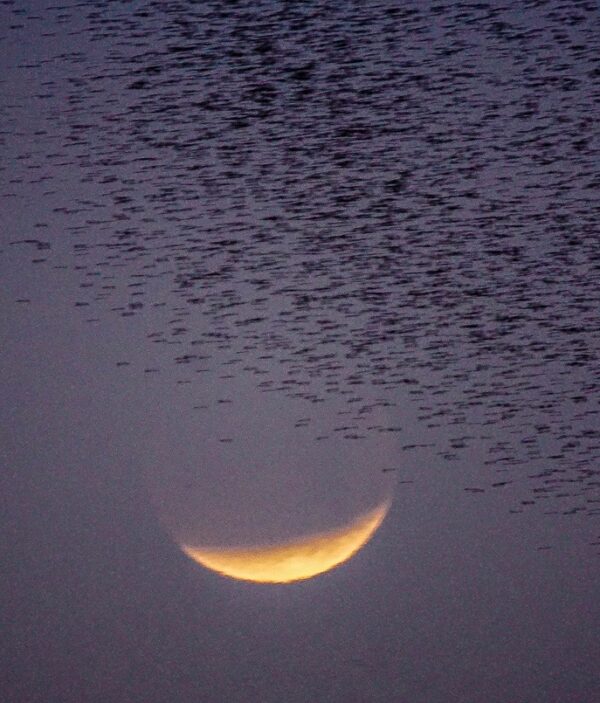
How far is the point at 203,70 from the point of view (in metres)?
7.99

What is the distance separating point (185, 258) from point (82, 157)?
97 centimetres

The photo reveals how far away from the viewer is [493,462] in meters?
8.20

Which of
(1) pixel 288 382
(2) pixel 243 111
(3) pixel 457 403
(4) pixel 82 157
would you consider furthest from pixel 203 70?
(3) pixel 457 403

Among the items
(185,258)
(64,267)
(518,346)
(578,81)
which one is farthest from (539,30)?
(64,267)

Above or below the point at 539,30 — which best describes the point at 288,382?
below

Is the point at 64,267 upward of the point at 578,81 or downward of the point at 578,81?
downward

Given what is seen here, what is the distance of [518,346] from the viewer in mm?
8320

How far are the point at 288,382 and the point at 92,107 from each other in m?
2.30

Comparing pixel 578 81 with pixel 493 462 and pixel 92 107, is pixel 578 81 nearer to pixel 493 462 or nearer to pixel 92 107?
pixel 493 462

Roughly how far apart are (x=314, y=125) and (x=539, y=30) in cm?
170

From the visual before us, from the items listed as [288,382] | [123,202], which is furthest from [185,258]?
[288,382]

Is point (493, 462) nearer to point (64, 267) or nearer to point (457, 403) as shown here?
point (457, 403)

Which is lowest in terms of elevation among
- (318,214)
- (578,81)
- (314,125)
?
(318,214)

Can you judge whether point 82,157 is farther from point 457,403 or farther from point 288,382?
point 457,403
